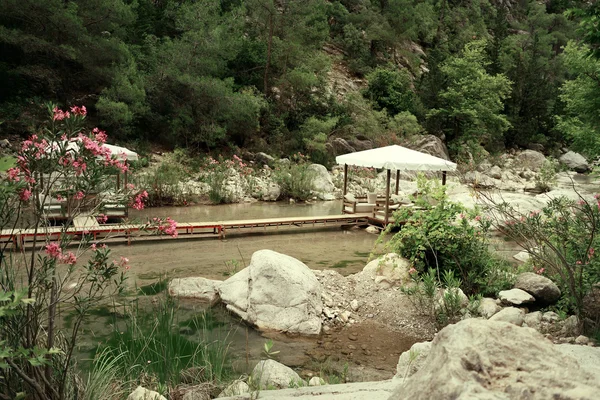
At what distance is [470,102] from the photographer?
26.1 metres

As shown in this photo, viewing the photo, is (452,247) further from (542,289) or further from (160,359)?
(160,359)

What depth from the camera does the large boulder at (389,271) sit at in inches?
286

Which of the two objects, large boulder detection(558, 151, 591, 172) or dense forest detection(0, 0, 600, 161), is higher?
dense forest detection(0, 0, 600, 161)

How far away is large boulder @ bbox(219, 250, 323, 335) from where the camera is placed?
6059 millimetres

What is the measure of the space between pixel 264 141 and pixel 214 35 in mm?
4757

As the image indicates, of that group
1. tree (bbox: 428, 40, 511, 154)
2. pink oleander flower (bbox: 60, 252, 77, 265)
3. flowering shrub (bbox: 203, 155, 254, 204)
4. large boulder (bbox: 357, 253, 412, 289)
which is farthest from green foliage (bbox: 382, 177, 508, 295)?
tree (bbox: 428, 40, 511, 154)

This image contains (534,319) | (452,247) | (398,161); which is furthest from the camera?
(398,161)

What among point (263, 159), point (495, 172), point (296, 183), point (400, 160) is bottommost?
point (296, 183)

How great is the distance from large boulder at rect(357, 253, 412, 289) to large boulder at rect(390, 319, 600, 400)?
541 cm

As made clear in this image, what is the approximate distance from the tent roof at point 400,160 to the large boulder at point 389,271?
442 centimetres

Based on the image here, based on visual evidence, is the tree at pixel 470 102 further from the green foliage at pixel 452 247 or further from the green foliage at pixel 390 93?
the green foliage at pixel 452 247

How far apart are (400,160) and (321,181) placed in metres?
6.39

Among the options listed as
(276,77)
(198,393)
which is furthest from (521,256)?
(276,77)

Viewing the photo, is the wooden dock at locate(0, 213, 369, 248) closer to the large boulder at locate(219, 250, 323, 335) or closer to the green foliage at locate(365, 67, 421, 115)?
the large boulder at locate(219, 250, 323, 335)
